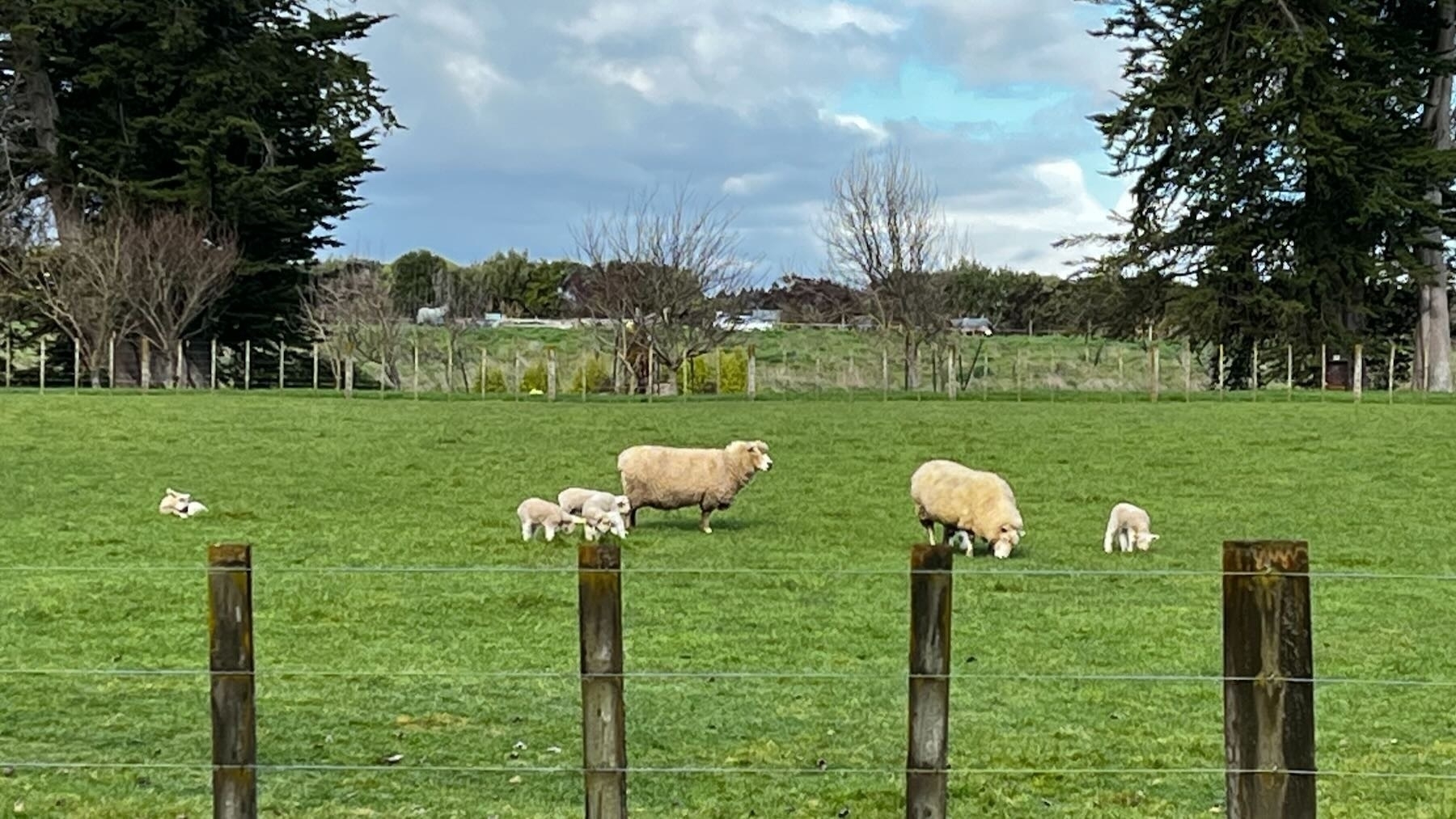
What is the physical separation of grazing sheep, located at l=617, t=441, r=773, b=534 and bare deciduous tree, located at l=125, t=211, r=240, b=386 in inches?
1231

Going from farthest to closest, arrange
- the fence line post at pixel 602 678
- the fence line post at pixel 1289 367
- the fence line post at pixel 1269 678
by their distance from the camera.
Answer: the fence line post at pixel 1289 367, the fence line post at pixel 602 678, the fence line post at pixel 1269 678

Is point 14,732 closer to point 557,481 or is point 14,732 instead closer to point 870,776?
point 870,776

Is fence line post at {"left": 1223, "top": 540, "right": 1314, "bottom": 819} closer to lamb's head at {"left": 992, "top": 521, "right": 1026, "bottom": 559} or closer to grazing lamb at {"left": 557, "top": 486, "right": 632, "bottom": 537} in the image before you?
lamb's head at {"left": 992, "top": 521, "right": 1026, "bottom": 559}

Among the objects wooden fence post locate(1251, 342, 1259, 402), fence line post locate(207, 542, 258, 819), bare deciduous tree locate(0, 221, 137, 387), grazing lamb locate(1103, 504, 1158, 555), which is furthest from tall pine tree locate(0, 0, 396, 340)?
fence line post locate(207, 542, 258, 819)

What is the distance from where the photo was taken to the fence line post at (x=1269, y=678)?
15.8 feet

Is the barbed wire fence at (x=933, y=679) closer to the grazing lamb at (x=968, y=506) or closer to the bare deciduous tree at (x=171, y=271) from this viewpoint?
the grazing lamb at (x=968, y=506)

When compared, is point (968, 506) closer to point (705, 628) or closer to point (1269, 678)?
point (705, 628)

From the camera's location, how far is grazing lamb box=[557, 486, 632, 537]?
1571cm

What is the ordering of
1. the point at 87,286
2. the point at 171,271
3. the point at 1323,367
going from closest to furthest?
the point at 1323,367, the point at 171,271, the point at 87,286

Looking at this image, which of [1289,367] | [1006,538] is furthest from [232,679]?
[1289,367]

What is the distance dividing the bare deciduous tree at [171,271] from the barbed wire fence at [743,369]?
81 cm

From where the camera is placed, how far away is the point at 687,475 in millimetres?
16750

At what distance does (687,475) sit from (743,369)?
37.2m

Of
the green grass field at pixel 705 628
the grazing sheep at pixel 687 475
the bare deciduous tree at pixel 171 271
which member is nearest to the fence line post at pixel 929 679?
the green grass field at pixel 705 628
